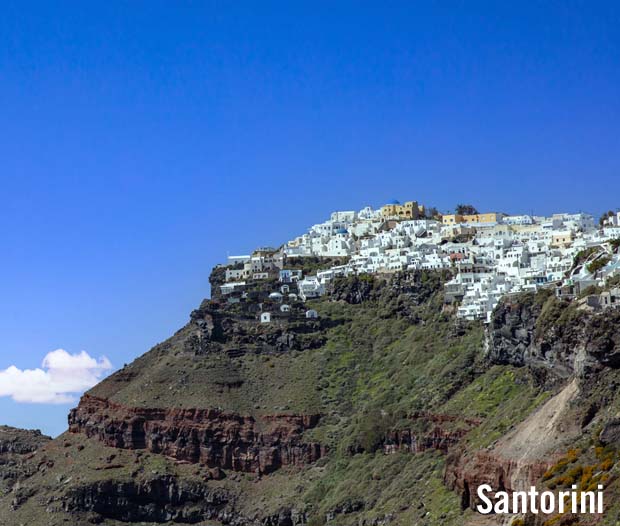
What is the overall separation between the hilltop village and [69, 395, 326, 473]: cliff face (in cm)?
1617

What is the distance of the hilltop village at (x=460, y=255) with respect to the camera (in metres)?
147

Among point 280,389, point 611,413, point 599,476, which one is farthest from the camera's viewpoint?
point 280,389

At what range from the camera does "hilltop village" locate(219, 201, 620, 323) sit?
484 ft

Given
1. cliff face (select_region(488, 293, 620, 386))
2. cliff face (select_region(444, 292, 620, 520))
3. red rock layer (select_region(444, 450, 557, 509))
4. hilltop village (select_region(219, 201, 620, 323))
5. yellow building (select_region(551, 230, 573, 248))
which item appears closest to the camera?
cliff face (select_region(444, 292, 620, 520))

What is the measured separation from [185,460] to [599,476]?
62372mm

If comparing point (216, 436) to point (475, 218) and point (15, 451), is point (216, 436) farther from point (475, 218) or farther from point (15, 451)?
point (475, 218)

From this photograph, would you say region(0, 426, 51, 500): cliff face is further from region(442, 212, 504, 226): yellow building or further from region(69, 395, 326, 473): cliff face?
region(442, 212, 504, 226): yellow building

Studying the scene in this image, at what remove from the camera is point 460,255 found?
16812 cm

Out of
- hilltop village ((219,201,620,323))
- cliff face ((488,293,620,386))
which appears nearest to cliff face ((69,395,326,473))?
hilltop village ((219,201,620,323))

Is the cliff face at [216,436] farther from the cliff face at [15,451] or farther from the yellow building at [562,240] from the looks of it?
the yellow building at [562,240]

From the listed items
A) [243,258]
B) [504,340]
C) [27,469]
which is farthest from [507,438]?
[243,258]

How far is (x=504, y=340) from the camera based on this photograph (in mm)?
132000

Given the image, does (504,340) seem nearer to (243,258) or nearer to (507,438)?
(507,438)

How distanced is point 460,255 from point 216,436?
103ft
